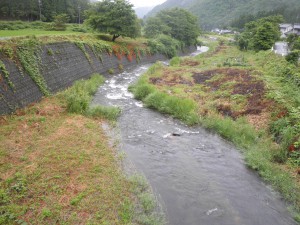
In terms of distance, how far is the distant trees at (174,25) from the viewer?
55.4 meters

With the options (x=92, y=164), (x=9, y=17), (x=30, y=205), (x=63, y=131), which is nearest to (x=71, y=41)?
(x=63, y=131)

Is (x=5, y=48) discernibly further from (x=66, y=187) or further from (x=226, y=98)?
(x=226, y=98)

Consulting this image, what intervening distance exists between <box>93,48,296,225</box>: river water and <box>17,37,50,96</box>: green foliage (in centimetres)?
631

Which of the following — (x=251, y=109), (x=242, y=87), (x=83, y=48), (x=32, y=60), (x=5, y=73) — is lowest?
(x=251, y=109)

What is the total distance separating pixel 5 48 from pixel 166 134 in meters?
11.3

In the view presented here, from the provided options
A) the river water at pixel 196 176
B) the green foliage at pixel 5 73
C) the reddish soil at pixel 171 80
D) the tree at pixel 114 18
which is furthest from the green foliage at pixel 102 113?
the tree at pixel 114 18

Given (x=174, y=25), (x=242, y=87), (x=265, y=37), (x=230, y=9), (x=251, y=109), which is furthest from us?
(x=230, y=9)

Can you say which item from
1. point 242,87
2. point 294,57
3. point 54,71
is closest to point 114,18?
point 54,71

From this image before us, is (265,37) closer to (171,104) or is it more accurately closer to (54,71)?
(171,104)

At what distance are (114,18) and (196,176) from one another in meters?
31.2

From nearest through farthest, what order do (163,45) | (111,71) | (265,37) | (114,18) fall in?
(111,71)
(114,18)
(265,37)
(163,45)

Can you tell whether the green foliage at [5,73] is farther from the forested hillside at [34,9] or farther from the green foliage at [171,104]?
the forested hillside at [34,9]

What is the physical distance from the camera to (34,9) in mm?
55781

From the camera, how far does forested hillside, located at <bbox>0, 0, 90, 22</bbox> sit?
51184mm
